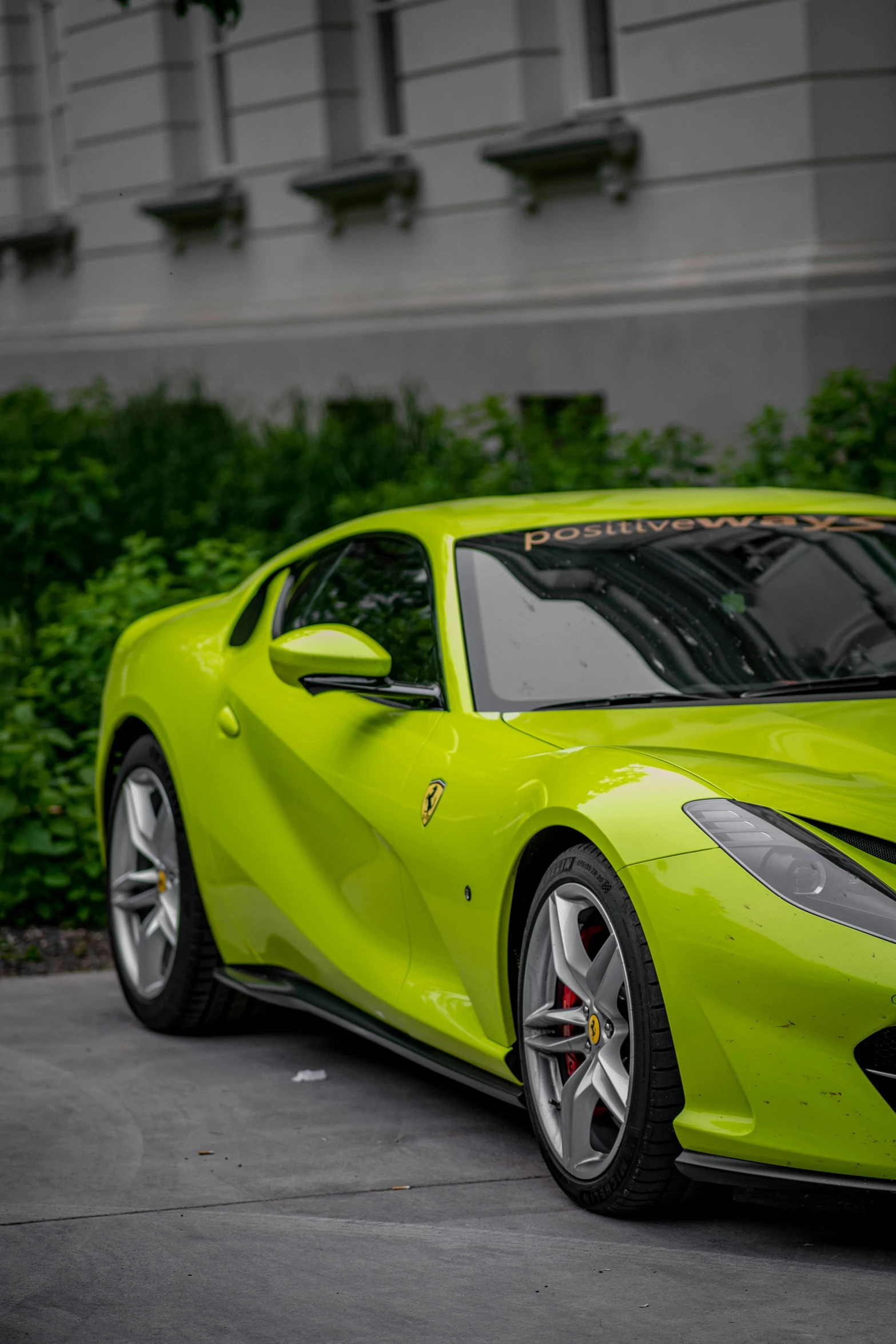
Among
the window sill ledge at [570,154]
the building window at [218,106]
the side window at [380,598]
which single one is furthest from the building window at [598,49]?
the side window at [380,598]

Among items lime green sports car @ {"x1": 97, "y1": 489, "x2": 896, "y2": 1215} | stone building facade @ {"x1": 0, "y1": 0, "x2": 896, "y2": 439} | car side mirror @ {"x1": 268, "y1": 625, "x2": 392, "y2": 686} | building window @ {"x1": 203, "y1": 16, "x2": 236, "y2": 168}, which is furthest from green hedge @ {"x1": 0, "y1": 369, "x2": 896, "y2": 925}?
building window @ {"x1": 203, "y1": 16, "x2": 236, "y2": 168}

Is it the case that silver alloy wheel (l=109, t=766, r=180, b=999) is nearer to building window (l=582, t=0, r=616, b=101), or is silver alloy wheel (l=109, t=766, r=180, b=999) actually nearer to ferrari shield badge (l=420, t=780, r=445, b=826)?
ferrari shield badge (l=420, t=780, r=445, b=826)

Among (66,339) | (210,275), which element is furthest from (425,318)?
(66,339)

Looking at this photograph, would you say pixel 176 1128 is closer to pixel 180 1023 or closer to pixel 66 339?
pixel 180 1023

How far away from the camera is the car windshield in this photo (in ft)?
13.7

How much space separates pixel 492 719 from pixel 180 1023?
1606mm

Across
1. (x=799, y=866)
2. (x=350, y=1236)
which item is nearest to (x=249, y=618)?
(x=350, y=1236)

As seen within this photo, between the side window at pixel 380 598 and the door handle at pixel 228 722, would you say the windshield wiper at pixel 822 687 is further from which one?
the door handle at pixel 228 722

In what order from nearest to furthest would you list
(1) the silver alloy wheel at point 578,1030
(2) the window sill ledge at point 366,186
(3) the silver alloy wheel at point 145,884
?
(1) the silver alloy wheel at point 578,1030, (3) the silver alloy wheel at point 145,884, (2) the window sill ledge at point 366,186

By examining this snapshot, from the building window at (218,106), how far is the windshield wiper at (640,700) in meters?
13.3

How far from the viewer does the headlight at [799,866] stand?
311 centimetres

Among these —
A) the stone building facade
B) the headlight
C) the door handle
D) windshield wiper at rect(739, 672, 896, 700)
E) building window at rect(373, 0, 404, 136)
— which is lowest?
the headlight

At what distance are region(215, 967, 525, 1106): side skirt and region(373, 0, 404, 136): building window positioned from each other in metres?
10.8

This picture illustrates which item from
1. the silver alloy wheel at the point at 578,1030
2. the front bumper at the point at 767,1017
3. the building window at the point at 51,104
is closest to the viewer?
the front bumper at the point at 767,1017
